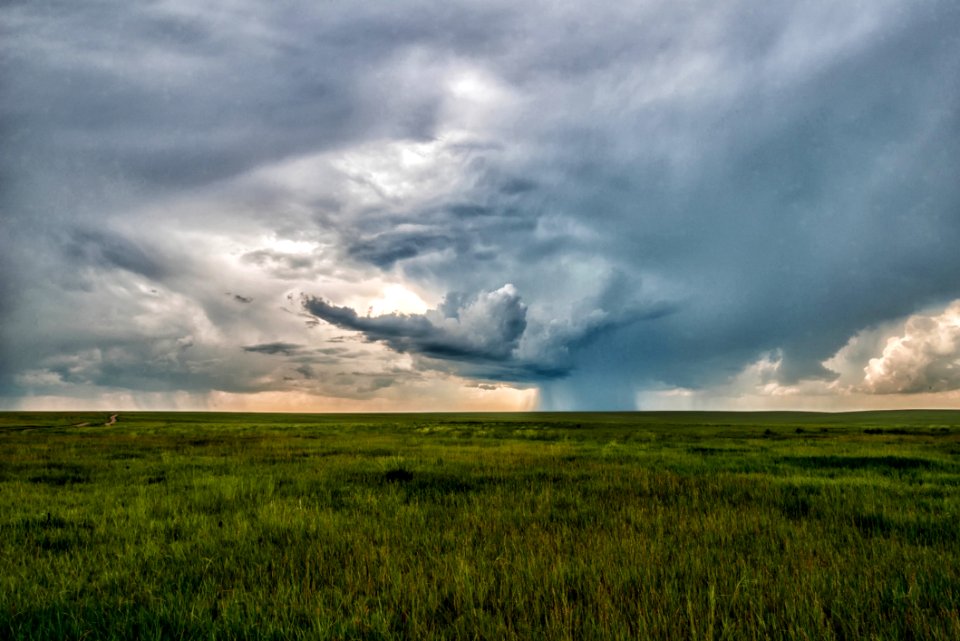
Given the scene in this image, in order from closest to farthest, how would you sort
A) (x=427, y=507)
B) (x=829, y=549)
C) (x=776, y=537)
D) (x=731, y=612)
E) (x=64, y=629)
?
(x=64, y=629), (x=731, y=612), (x=829, y=549), (x=776, y=537), (x=427, y=507)

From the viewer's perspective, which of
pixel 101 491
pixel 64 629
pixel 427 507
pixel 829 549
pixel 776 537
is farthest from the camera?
pixel 101 491

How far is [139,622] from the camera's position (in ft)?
14.1

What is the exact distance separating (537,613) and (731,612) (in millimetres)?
1763

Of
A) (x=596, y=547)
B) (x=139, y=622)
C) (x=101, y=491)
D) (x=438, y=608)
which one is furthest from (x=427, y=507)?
(x=101, y=491)

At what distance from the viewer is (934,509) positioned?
30.2ft

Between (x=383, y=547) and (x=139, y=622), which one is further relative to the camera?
(x=383, y=547)

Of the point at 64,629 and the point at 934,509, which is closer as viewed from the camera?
the point at 64,629

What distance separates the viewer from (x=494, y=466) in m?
16.0

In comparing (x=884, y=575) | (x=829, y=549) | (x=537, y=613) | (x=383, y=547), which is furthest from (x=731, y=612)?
(x=383, y=547)

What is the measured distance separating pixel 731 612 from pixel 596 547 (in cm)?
195

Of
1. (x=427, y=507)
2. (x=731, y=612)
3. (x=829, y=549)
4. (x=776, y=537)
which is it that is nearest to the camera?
(x=731, y=612)

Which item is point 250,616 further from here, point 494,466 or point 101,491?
point 494,466

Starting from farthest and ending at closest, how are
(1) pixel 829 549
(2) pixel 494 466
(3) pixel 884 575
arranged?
(2) pixel 494 466
(1) pixel 829 549
(3) pixel 884 575

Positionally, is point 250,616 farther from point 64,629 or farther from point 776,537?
point 776,537
